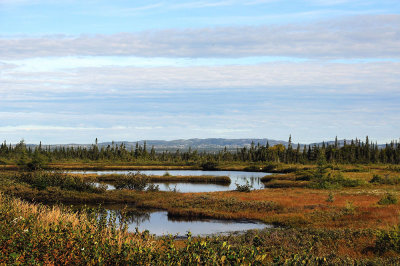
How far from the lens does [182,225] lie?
2819 cm

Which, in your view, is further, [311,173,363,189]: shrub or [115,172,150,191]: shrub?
[311,173,363,189]: shrub

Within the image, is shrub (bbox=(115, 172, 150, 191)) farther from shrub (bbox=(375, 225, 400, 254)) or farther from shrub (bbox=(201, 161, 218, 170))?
shrub (bbox=(201, 161, 218, 170))

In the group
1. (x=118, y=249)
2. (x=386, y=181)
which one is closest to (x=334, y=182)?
(x=386, y=181)

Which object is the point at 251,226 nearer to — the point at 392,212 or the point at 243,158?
the point at 392,212

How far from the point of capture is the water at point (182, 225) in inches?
1028

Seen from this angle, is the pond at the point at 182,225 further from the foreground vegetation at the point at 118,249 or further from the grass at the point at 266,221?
the foreground vegetation at the point at 118,249

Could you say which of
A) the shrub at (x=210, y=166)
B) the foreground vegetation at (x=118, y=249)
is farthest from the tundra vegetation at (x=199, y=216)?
the shrub at (x=210, y=166)

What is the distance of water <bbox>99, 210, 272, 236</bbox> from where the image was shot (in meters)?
26.1

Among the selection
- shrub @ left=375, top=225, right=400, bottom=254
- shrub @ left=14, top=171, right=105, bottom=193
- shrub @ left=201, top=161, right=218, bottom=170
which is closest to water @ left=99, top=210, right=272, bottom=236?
shrub @ left=375, top=225, right=400, bottom=254

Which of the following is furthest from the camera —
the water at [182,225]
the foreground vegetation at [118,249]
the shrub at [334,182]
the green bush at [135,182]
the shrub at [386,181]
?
the shrub at [386,181]

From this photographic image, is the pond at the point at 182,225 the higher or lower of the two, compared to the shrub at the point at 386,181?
lower

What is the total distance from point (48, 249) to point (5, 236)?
5.98ft

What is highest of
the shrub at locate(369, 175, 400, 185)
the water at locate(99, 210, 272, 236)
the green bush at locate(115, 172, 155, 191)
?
the shrub at locate(369, 175, 400, 185)

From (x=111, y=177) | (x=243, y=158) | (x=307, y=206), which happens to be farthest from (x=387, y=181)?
(x=243, y=158)
